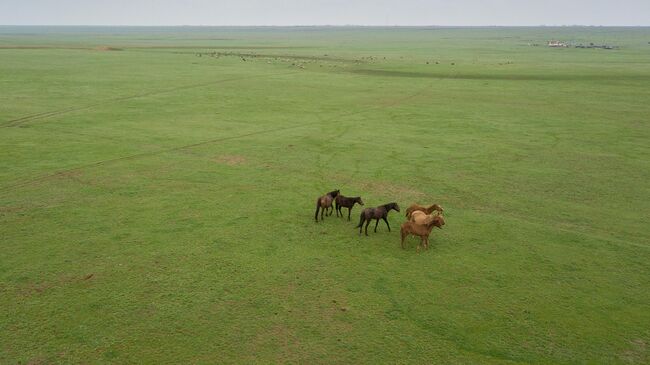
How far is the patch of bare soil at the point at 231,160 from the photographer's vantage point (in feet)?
73.3

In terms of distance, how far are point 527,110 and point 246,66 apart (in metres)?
38.6

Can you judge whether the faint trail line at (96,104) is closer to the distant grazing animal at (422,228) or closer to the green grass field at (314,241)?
the green grass field at (314,241)

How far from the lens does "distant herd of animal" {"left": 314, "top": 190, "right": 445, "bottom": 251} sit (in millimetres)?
13875

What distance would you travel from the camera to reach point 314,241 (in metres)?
14.4

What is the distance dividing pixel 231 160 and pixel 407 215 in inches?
402

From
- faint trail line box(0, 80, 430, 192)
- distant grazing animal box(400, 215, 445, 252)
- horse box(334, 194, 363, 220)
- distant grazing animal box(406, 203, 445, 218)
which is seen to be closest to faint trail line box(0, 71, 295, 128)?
faint trail line box(0, 80, 430, 192)

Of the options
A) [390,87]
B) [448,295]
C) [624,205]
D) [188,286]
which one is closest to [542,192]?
[624,205]

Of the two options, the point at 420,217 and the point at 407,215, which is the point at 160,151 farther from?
the point at 420,217

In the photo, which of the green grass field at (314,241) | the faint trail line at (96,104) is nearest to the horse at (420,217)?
the green grass field at (314,241)

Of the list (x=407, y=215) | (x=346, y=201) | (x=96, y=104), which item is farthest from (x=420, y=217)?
(x=96, y=104)

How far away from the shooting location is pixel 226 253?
13492mm

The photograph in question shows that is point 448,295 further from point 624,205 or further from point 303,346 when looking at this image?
point 624,205

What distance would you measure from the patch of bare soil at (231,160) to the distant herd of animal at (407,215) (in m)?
6.76

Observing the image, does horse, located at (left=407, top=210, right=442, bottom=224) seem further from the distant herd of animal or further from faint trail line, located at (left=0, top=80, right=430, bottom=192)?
faint trail line, located at (left=0, top=80, right=430, bottom=192)
